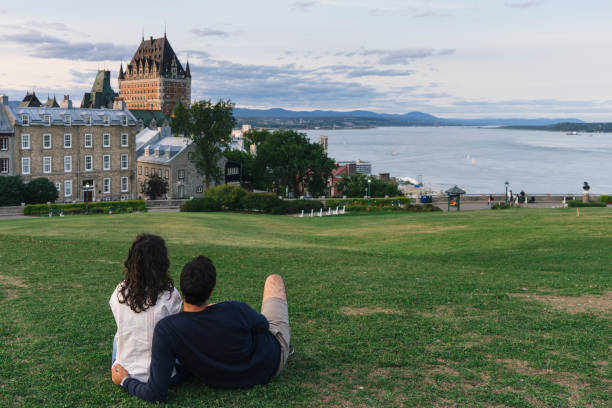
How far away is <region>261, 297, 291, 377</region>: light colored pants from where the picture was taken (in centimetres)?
634

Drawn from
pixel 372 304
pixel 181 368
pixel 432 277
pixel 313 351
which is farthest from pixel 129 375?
pixel 432 277

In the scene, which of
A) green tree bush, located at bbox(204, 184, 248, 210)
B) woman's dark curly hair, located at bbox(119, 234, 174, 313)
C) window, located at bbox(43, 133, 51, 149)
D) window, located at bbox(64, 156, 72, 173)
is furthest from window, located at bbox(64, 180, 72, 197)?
woman's dark curly hair, located at bbox(119, 234, 174, 313)

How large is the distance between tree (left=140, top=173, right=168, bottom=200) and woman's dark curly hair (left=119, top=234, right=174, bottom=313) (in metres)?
72.2

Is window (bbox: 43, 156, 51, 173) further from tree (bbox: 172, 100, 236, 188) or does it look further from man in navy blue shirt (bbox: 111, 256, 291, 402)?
man in navy blue shirt (bbox: 111, 256, 291, 402)

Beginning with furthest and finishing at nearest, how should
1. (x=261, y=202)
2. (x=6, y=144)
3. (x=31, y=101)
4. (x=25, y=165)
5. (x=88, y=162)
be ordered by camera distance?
(x=31, y=101), (x=88, y=162), (x=25, y=165), (x=6, y=144), (x=261, y=202)

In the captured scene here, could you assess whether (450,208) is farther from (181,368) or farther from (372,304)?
(181,368)

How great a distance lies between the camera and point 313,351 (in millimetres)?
7398

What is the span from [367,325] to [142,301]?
4062 mm

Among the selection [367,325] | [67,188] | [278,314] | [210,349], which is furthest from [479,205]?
[210,349]

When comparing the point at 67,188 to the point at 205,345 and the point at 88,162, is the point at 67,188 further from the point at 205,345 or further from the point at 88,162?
the point at 205,345

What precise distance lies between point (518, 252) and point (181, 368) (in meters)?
15.2

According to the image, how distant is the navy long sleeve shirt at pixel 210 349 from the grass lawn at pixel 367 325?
18 cm

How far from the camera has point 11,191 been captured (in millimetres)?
55562

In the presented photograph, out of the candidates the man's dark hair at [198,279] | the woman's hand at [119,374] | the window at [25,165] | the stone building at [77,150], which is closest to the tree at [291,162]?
the stone building at [77,150]
